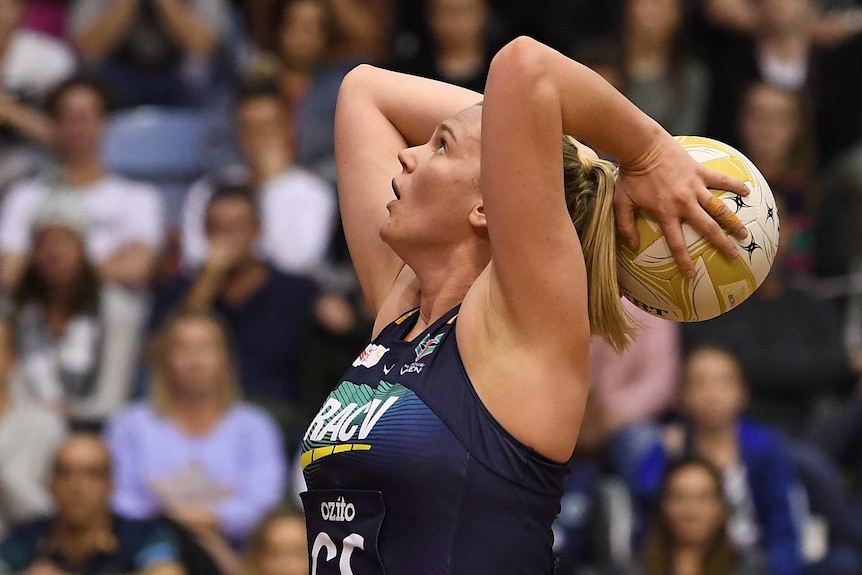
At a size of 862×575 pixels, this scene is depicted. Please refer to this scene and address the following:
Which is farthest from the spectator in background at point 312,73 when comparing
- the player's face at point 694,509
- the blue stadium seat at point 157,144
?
the player's face at point 694,509

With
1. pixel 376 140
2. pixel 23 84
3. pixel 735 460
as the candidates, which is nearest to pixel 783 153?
pixel 735 460

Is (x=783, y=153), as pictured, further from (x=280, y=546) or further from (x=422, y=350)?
(x=422, y=350)

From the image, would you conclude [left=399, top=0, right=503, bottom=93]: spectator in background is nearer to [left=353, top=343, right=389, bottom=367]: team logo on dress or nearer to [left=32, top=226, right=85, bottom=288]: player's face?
[left=32, top=226, right=85, bottom=288]: player's face

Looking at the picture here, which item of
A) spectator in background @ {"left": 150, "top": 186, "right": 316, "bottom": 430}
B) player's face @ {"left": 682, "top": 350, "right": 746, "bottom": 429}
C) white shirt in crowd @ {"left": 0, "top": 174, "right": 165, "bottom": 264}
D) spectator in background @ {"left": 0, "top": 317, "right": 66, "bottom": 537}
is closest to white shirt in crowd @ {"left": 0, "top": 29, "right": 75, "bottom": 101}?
white shirt in crowd @ {"left": 0, "top": 174, "right": 165, "bottom": 264}

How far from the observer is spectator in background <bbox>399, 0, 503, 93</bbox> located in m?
8.03

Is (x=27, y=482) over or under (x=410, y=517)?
under

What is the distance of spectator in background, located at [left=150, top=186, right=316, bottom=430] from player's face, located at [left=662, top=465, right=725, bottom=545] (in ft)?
6.42

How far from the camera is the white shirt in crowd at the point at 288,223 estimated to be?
24.9 ft

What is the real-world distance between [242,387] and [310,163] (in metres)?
1.57

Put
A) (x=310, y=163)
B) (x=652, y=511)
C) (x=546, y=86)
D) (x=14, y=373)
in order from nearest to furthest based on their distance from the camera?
(x=546, y=86), (x=652, y=511), (x=14, y=373), (x=310, y=163)

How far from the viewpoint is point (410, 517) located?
276cm

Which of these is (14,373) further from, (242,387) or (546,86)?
(546,86)

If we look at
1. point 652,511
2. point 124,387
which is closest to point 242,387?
point 124,387

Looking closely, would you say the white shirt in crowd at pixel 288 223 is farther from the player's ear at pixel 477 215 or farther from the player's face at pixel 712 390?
the player's ear at pixel 477 215
